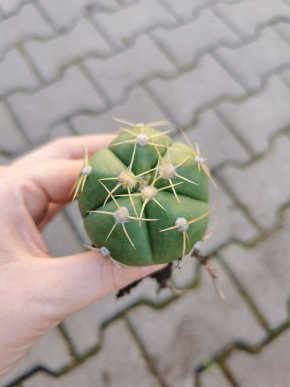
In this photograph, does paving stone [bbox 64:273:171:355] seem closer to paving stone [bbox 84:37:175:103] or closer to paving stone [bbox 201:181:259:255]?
paving stone [bbox 201:181:259:255]

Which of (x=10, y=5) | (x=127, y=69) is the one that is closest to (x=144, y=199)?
(x=127, y=69)

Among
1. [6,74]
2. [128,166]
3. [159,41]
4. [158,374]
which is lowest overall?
[158,374]

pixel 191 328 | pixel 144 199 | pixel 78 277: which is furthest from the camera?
pixel 191 328

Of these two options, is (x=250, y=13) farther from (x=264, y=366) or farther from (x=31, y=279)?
(x=31, y=279)

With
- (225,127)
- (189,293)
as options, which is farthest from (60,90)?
(189,293)

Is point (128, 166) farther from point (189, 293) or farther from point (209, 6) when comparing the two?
point (209, 6)

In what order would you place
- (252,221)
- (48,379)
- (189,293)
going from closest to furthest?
1. (48,379)
2. (189,293)
3. (252,221)
